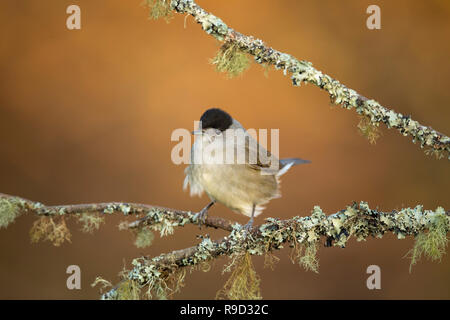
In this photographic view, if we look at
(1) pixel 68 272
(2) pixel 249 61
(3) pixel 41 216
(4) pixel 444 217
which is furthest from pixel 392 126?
(1) pixel 68 272

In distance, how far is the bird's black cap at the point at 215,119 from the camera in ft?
4.82

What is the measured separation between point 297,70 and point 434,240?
1.69 ft

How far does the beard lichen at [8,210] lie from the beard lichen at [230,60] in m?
0.70

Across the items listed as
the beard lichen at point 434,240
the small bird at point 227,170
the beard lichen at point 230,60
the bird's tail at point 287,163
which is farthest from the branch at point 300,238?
the bird's tail at point 287,163

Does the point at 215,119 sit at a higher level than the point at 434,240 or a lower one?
higher

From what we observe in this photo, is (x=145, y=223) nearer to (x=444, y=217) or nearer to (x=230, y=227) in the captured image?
(x=230, y=227)

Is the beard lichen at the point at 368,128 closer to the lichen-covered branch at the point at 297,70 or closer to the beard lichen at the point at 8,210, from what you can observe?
the lichen-covered branch at the point at 297,70

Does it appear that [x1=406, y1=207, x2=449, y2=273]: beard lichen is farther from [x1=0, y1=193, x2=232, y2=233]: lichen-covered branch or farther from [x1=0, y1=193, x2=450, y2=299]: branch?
[x1=0, y1=193, x2=232, y2=233]: lichen-covered branch

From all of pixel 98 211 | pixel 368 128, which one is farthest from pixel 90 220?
pixel 368 128

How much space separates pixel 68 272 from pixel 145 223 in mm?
972

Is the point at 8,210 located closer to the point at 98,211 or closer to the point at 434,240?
the point at 98,211

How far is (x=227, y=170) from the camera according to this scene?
5.00 ft

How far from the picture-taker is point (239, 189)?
5.05ft

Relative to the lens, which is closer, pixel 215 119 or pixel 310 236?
pixel 310 236
